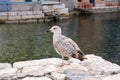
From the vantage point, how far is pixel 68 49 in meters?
8.54

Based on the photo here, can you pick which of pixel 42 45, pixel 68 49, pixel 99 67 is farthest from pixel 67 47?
pixel 42 45

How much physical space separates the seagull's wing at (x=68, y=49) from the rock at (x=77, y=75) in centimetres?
51

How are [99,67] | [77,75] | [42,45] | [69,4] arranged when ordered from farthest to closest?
[69,4], [42,45], [99,67], [77,75]

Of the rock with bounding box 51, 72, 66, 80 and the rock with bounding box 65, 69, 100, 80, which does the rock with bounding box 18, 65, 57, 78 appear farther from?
the rock with bounding box 65, 69, 100, 80

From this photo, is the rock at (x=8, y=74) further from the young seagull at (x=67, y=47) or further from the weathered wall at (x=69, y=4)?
the weathered wall at (x=69, y=4)

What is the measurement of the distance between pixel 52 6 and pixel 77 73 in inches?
1551

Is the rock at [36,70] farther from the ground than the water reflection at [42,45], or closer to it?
farther from the ground

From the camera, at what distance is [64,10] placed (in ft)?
153

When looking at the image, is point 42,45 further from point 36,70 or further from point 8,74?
point 8,74

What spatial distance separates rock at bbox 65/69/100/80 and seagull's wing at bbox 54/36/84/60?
1.67ft

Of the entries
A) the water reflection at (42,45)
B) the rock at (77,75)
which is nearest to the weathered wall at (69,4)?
the water reflection at (42,45)

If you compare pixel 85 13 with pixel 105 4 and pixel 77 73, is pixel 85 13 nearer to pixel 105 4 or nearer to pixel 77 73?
pixel 105 4

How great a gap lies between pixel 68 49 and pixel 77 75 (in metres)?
1.05

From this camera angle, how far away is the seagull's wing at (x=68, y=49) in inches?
335
